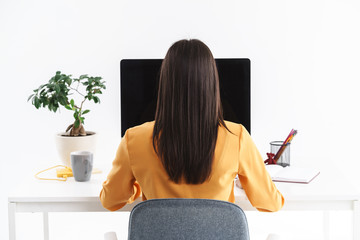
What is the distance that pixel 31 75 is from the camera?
2768mm

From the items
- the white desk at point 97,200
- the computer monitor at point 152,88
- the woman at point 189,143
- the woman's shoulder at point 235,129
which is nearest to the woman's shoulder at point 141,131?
the woman at point 189,143

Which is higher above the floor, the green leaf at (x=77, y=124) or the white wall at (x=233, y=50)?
the white wall at (x=233, y=50)

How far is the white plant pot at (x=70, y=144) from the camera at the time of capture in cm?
202

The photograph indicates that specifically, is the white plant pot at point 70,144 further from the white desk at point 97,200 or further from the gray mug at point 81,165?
the white desk at point 97,200

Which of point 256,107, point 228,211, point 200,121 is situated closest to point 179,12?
point 256,107

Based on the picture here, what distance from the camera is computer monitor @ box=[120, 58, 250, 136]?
2008mm

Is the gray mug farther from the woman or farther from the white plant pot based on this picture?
the woman

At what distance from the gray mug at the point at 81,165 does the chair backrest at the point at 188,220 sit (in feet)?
2.24

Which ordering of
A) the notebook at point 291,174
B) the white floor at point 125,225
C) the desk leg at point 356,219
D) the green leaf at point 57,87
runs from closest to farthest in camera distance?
the desk leg at point 356,219
the notebook at point 291,174
the green leaf at point 57,87
the white floor at point 125,225

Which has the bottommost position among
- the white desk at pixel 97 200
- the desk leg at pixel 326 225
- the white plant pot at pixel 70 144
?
the desk leg at pixel 326 225

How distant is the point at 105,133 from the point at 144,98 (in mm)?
808

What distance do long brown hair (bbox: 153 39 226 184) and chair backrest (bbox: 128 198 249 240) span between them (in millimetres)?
170

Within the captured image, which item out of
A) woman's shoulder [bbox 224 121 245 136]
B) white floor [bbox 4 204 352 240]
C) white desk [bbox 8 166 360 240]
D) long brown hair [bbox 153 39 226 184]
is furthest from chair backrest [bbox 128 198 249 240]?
white floor [bbox 4 204 352 240]

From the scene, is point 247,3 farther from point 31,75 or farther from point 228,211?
point 228,211
